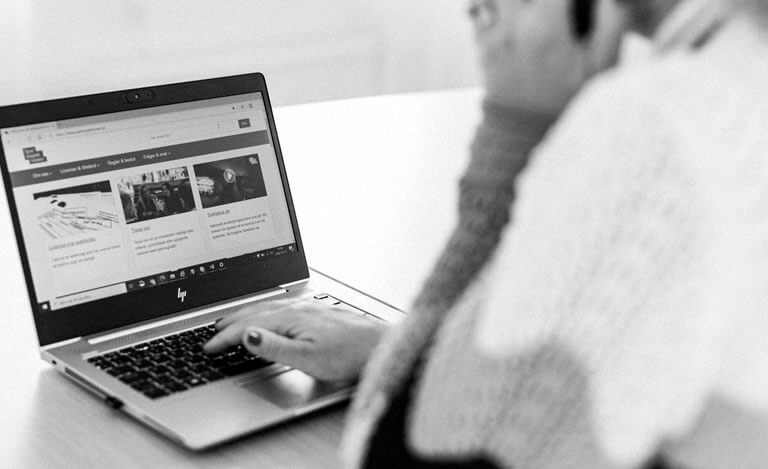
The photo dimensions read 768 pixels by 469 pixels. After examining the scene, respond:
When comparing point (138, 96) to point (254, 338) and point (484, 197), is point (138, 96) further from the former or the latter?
point (484, 197)

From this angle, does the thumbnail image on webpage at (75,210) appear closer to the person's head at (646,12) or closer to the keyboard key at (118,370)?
the keyboard key at (118,370)

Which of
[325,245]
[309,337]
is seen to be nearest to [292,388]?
[309,337]

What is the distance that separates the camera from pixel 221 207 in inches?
39.0

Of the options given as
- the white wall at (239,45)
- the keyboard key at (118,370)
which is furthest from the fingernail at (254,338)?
the white wall at (239,45)

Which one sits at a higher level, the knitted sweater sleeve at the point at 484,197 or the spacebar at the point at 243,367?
the knitted sweater sleeve at the point at 484,197

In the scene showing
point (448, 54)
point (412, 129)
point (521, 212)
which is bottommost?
point (521, 212)

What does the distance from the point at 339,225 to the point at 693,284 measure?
3.27 ft

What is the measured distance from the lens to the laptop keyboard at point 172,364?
2.59 feet

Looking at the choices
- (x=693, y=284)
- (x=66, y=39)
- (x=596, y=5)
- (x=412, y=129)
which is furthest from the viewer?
(x=66, y=39)

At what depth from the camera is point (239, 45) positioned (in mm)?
2701

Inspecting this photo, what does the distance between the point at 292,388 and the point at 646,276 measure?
44 cm

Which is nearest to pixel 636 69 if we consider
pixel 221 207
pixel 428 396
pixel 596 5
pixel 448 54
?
pixel 596 5

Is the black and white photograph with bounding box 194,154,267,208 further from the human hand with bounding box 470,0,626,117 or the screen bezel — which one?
the human hand with bounding box 470,0,626,117

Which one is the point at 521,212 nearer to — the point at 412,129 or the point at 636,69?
the point at 636,69
